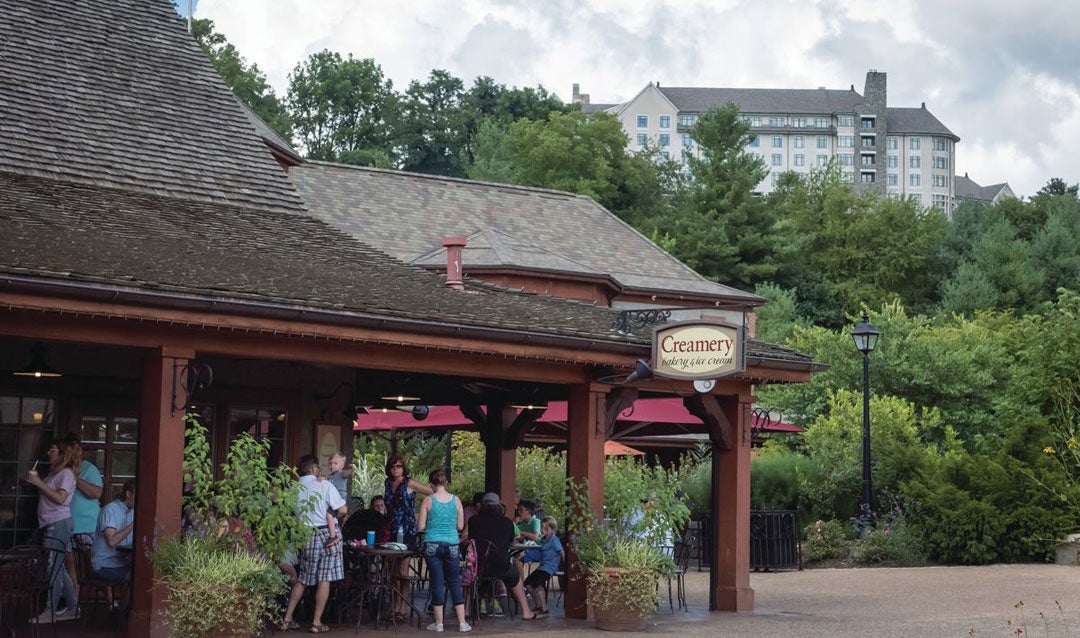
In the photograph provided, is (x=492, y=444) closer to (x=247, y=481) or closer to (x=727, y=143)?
(x=247, y=481)

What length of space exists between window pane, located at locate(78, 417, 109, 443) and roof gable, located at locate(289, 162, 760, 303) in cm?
1385

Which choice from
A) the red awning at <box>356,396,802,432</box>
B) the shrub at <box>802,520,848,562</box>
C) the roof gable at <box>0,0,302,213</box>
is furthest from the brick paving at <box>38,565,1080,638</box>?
the roof gable at <box>0,0,302,213</box>

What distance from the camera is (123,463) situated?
15.4 metres

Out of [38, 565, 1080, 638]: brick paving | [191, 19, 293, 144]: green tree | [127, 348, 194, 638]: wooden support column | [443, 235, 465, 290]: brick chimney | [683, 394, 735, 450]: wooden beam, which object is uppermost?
[191, 19, 293, 144]: green tree

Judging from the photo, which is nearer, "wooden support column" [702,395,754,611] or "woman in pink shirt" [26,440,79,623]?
"woman in pink shirt" [26,440,79,623]

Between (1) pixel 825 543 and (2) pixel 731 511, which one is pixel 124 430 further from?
(1) pixel 825 543

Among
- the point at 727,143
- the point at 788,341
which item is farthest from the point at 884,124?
the point at 788,341

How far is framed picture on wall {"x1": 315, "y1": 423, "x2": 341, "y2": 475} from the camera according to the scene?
660 inches

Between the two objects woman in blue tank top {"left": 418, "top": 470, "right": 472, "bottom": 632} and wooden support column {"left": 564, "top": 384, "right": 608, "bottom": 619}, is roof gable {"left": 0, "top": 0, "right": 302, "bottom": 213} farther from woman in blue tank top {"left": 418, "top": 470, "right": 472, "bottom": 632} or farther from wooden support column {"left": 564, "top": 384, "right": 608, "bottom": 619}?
woman in blue tank top {"left": 418, "top": 470, "right": 472, "bottom": 632}

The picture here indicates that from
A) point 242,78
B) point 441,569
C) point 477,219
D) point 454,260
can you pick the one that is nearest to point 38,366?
point 441,569

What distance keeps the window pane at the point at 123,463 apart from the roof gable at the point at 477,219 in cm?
1364

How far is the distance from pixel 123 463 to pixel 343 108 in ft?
202

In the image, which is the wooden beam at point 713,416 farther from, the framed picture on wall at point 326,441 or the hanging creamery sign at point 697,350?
the framed picture on wall at point 326,441

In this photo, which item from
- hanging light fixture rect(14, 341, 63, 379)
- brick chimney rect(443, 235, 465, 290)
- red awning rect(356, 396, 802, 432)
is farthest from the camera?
red awning rect(356, 396, 802, 432)
